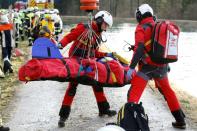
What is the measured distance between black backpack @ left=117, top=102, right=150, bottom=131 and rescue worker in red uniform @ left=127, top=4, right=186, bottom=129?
645 millimetres

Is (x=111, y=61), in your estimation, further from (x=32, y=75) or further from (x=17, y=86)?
(x=17, y=86)

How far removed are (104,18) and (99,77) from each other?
1021mm

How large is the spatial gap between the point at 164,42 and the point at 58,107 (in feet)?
10.5

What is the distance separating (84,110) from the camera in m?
9.70

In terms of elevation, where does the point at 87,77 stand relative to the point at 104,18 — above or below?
below

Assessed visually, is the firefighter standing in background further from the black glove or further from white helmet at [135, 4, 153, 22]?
white helmet at [135, 4, 153, 22]

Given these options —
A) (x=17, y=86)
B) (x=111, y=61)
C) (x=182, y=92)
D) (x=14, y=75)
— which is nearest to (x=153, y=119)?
(x=111, y=61)

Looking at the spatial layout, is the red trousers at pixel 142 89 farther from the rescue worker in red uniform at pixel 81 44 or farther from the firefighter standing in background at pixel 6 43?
the firefighter standing in background at pixel 6 43

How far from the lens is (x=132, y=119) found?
6906 millimetres

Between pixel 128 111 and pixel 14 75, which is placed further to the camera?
pixel 14 75

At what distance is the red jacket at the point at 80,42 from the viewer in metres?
8.45

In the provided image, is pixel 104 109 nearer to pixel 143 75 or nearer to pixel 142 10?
pixel 143 75

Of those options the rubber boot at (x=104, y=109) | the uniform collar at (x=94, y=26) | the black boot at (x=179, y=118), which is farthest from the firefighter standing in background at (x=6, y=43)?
the black boot at (x=179, y=118)

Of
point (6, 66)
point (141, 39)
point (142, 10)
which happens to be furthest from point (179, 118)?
point (6, 66)
